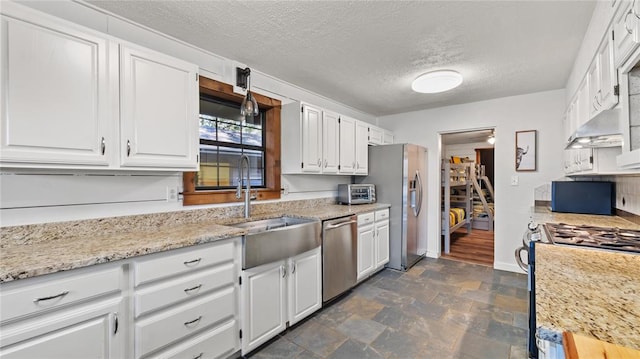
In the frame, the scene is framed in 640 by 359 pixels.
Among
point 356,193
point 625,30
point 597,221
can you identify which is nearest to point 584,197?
point 597,221

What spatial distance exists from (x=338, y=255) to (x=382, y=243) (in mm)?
1049

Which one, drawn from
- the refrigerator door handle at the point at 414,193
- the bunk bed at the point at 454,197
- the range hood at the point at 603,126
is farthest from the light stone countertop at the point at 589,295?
the bunk bed at the point at 454,197

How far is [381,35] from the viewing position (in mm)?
2102

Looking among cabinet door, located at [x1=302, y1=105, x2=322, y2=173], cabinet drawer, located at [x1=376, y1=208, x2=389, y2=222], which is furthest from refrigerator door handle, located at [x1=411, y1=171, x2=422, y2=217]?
cabinet door, located at [x1=302, y1=105, x2=322, y2=173]

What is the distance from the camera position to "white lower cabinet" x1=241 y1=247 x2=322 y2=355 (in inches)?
75.7

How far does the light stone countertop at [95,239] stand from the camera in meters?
1.19

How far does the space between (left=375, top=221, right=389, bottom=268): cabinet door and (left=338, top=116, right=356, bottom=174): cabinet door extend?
81 centimetres

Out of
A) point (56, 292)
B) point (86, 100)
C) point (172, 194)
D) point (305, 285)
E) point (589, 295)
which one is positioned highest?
point (86, 100)

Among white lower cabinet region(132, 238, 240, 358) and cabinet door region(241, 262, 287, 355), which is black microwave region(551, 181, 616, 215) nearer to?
cabinet door region(241, 262, 287, 355)

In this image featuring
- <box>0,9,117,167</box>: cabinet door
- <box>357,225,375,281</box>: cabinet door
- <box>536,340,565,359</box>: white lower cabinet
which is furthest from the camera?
<box>357,225,375,281</box>: cabinet door

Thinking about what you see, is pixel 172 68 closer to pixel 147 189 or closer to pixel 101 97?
pixel 101 97

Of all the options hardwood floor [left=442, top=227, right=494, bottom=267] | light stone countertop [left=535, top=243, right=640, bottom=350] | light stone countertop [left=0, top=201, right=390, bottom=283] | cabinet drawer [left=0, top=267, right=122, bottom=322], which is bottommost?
hardwood floor [left=442, top=227, right=494, bottom=267]

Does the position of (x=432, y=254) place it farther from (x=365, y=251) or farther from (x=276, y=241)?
(x=276, y=241)

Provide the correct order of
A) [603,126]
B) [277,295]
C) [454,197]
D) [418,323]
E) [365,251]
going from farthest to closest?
1. [454,197]
2. [365,251]
3. [418,323]
4. [277,295]
5. [603,126]
